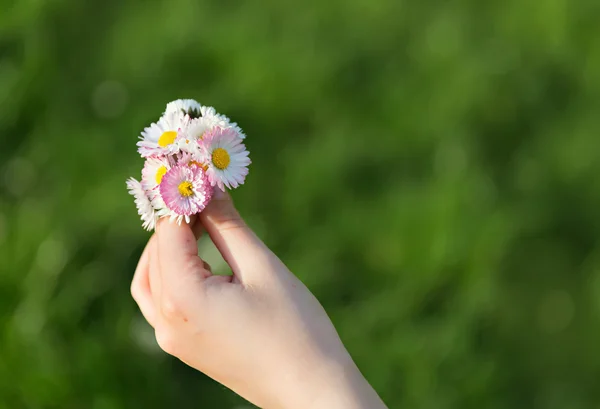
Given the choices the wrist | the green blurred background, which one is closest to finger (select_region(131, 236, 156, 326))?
the wrist

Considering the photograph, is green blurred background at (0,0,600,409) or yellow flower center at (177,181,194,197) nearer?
yellow flower center at (177,181,194,197)

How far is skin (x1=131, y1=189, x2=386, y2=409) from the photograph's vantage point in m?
0.87

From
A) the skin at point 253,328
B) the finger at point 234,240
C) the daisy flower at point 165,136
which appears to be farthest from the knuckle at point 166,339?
the daisy flower at point 165,136

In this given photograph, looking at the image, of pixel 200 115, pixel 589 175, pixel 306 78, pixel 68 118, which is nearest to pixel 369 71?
pixel 306 78

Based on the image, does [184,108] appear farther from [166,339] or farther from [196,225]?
[166,339]

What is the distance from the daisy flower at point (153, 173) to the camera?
920 mm

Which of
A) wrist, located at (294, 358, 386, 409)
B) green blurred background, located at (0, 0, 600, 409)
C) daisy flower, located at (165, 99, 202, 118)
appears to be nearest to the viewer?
wrist, located at (294, 358, 386, 409)

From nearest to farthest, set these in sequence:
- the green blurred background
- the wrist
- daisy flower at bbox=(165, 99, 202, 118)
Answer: the wrist
daisy flower at bbox=(165, 99, 202, 118)
the green blurred background

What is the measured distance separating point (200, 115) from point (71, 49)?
4.63ft

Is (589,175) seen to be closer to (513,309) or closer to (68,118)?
(513,309)

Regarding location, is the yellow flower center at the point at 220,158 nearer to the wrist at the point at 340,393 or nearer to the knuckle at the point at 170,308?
the knuckle at the point at 170,308

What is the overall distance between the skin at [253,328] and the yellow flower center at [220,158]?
8cm

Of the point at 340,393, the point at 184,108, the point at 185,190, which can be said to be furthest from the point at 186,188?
the point at 340,393

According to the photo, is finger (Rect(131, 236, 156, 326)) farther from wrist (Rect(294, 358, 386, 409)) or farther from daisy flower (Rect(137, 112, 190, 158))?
wrist (Rect(294, 358, 386, 409))
